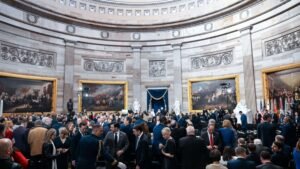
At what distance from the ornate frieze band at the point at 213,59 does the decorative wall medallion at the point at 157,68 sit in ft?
10.3

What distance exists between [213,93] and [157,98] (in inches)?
230

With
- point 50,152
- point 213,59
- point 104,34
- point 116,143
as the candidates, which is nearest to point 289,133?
point 116,143

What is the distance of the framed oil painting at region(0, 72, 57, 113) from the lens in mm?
17013

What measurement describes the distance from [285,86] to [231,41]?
662cm

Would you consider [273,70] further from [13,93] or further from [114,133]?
[13,93]

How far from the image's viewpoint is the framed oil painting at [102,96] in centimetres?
2253

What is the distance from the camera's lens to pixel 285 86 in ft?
52.9

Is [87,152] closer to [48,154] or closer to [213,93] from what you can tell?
[48,154]

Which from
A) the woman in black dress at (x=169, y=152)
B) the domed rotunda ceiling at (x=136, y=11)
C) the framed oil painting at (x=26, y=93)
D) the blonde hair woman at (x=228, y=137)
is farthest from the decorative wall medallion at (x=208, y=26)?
the woman in black dress at (x=169, y=152)

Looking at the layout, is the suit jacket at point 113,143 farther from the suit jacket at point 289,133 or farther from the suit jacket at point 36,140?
the suit jacket at point 289,133

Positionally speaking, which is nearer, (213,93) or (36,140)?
(36,140)

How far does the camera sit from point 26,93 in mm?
18391

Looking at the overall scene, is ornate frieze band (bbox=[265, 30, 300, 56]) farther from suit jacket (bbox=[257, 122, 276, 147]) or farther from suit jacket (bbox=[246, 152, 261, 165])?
suit jacket (bbox=[246, 152, 261, 165])

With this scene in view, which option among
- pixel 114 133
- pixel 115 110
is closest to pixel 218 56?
pixel 115 110
